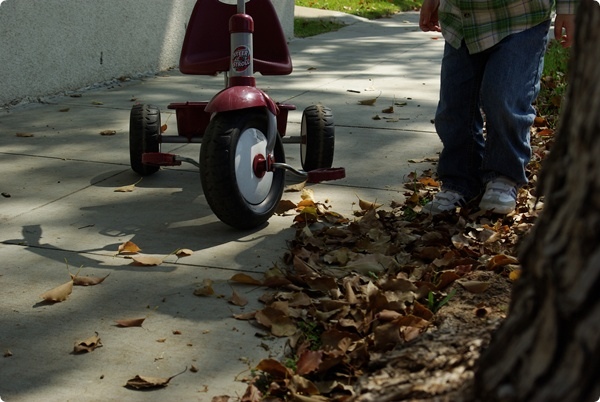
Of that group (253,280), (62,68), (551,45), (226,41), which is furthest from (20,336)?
(551,45)

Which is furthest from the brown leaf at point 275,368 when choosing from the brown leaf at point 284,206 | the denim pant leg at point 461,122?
the denim pant leg at point 461,122

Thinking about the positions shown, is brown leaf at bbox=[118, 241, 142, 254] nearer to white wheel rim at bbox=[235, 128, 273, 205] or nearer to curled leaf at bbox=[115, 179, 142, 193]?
white wheel rim at bbox=[235, 128, 273, 205]

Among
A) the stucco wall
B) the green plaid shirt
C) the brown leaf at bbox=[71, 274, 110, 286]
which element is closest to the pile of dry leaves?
the brown leaf at bbox=[71, 274, 110, 286]

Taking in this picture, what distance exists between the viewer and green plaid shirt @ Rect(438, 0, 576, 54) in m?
4.03

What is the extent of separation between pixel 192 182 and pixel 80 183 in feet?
1.88

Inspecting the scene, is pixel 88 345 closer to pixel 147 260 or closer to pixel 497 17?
pixel 147 260

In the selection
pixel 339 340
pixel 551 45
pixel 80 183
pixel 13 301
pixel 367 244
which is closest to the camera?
pixel 339 340

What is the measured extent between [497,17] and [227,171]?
1.37 meters

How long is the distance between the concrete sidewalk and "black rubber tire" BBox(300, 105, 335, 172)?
15 centimetres

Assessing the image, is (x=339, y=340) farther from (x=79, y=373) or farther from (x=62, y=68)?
(x=62, y=68)

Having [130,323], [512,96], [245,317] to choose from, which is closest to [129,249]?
[130,323]

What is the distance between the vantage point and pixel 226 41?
487 cm

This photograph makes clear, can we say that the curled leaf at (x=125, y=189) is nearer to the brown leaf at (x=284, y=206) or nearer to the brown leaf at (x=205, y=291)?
the brown leaf at (x=284, y=206)

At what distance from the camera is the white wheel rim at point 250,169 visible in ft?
12.9
